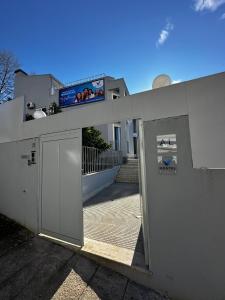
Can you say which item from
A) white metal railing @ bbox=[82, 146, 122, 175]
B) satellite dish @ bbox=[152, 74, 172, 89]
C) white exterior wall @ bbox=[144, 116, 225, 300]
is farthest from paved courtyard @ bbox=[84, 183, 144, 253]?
satellite dish @ bbox=[152, 74, 172, 89]

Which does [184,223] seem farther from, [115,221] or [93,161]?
[93,161]

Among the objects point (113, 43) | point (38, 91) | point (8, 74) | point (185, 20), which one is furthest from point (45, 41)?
point (38, 91)

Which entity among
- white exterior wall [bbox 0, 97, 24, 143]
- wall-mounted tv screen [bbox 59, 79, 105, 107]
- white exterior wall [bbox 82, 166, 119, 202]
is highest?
wall-mounted tv screen [bbox 59, 79, 105, 107]

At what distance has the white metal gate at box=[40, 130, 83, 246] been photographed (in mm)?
3004

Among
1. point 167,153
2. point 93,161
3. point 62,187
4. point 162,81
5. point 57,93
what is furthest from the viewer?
point 57,93

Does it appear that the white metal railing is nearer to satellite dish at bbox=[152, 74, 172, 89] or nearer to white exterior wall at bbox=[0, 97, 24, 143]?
white exterior wall at bbox=[0, 97, 24, 143]

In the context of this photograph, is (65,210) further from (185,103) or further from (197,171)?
(185,103)

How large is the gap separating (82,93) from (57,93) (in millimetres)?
2649

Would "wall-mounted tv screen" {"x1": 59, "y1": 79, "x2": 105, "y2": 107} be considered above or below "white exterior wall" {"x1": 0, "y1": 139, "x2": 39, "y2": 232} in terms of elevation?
above

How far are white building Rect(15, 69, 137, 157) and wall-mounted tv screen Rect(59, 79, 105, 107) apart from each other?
16.8 inches

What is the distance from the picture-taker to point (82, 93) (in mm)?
14000

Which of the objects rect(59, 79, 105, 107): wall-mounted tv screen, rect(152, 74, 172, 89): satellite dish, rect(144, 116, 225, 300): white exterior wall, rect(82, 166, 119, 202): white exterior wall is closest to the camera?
rect(144, 116, 225, 300): white exterior wall

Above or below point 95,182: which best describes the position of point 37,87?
above

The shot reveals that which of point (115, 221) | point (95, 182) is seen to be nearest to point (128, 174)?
point (95, 182)
